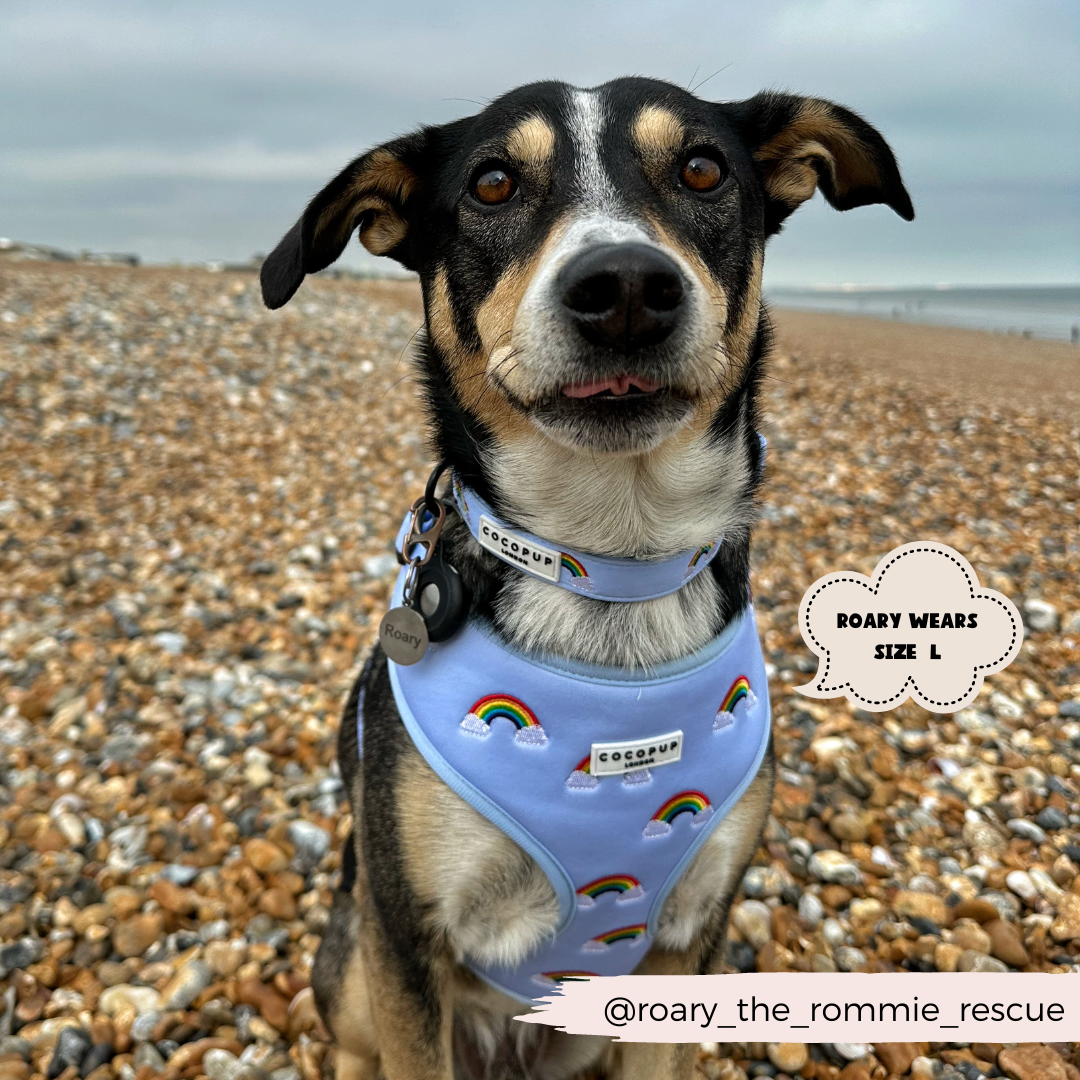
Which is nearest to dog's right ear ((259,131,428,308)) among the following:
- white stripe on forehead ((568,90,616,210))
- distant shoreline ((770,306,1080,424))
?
white stripe on forehead ((568,90,616,210))

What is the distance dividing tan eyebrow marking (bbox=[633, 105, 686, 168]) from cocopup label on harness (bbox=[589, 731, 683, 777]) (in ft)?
5.53

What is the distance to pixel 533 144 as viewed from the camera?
2.63 metres

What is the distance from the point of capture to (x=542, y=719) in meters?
2.25

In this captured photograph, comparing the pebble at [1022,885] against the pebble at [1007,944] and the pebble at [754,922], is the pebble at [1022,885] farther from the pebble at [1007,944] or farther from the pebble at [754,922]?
the pebble at [754,922]

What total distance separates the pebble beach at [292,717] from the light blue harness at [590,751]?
135 centimetres

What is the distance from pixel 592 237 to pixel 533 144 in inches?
25.6

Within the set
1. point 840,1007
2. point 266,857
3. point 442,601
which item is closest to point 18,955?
point 266,857

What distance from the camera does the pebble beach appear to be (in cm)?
335

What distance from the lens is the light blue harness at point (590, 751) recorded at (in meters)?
2.24

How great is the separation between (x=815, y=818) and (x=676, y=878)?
1985 mm

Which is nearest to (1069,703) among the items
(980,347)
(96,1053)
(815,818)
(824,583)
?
(815,818)

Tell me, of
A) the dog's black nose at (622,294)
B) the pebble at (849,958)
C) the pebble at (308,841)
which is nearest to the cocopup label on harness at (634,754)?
Answer: the dog's black nose at (622,294)

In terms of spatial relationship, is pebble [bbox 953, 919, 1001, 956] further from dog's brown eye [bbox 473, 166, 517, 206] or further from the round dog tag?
dog's brown eye [bbox 473, 166, 517, 206]

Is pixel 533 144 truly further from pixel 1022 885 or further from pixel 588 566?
pixel 1022 885
